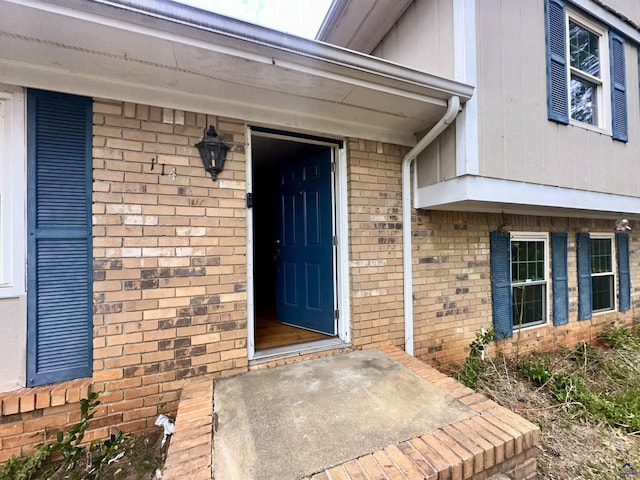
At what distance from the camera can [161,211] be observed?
2.11m

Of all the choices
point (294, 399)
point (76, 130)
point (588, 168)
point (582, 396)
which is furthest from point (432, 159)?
point (76, 130)

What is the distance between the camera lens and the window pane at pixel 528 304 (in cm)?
392

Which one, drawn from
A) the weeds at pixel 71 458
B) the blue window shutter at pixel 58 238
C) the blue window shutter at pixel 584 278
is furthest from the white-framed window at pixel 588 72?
the weeds at pixel 71 458

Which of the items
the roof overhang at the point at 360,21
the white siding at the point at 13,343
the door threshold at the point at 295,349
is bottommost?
the door threshold at the point at 295,349

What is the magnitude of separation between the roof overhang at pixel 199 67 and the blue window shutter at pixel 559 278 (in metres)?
3.01

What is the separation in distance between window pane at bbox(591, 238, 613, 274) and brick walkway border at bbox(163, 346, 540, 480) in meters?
4.50

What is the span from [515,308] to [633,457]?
1962mm

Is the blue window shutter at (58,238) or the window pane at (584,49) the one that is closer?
the blue window shutter at (58,238)

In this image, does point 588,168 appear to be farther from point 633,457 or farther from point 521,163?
point 633,457

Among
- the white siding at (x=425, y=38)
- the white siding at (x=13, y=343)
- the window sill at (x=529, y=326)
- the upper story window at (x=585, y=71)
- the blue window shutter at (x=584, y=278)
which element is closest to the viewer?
the white siding at (x=13, y=343)

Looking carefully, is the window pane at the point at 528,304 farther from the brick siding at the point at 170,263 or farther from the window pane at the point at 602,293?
the brick siding at the point at 170,263

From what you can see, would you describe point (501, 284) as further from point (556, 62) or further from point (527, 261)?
point (556, 62)

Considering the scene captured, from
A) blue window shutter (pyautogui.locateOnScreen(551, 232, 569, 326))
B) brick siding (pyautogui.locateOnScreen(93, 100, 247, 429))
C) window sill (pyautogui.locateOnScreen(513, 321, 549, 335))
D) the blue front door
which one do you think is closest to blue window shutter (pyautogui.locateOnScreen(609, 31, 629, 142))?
blue window shutter (pyautogui.locateOnScreen(551, 232, 569, 326))

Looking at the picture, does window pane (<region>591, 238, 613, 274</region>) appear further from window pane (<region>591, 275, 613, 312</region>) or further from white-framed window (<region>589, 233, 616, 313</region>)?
window pane (<region>591, 275, 613, 312</region>)
